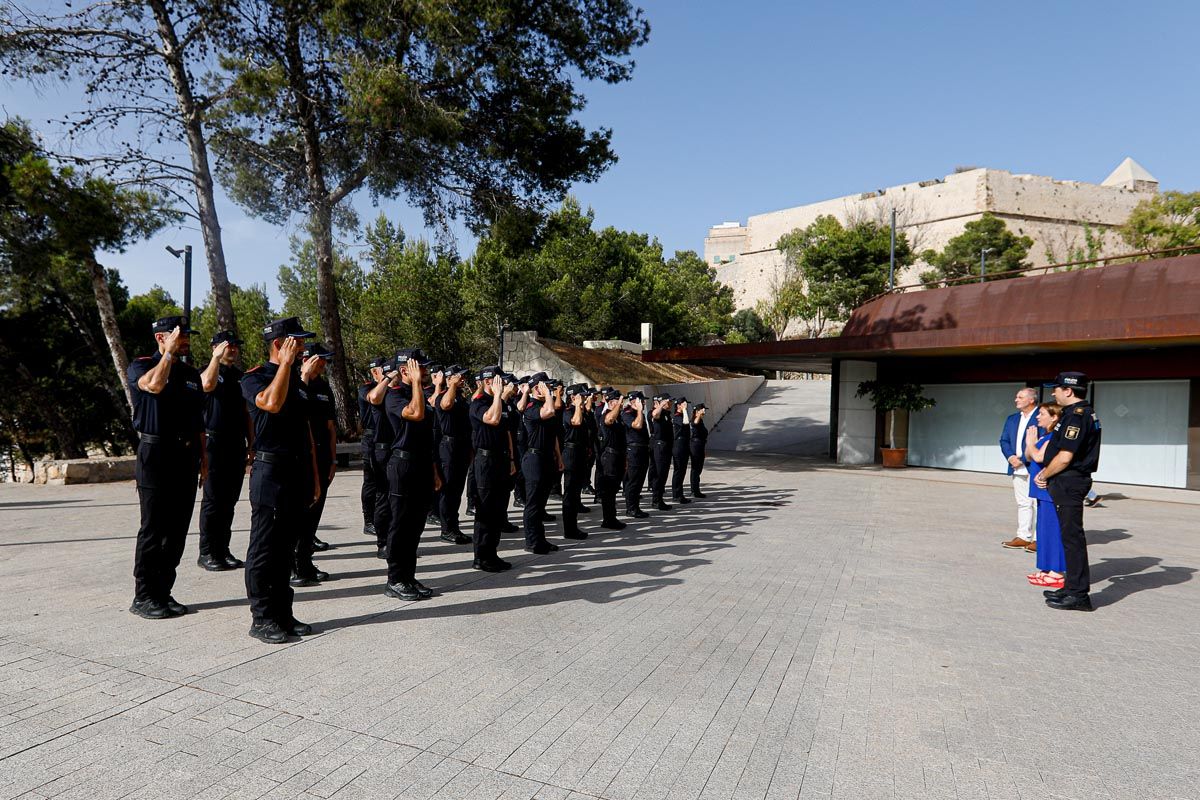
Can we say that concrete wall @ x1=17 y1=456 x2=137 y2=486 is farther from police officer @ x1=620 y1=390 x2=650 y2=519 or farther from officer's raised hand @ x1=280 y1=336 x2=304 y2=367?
officer's raised hand @ x1=280 y1=336 x2=304 y2=367

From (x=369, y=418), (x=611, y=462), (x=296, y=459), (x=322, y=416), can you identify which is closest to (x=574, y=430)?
(x=611, y=462)

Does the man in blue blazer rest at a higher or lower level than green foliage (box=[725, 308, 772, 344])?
lower

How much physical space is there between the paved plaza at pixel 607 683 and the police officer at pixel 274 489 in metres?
0.24

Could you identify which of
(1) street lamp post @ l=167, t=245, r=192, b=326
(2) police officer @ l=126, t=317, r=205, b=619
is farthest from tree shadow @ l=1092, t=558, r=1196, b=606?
(1) street lamp post @ l=167, t=245, r=192, b=326

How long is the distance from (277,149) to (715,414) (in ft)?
57.1

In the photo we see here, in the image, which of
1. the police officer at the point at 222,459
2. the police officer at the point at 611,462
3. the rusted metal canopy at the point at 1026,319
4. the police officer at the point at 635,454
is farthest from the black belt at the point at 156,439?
the rusted metal canopy at the point at 1026,319

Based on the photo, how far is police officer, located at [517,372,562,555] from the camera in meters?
6.87

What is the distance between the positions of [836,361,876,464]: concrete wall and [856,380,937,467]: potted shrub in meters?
0.25

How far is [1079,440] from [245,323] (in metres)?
42.8

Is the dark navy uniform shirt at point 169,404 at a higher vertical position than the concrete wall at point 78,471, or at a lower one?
higher

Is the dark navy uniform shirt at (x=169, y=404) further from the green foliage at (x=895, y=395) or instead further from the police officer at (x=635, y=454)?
the green foliage at (x=895, y=395)

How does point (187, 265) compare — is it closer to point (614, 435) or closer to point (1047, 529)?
point (614, 435)

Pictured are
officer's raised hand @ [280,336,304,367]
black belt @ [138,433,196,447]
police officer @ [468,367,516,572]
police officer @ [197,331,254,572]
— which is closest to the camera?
officer's raised hand @ [280,336,304,367]

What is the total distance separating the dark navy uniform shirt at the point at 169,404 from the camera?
4.65m
